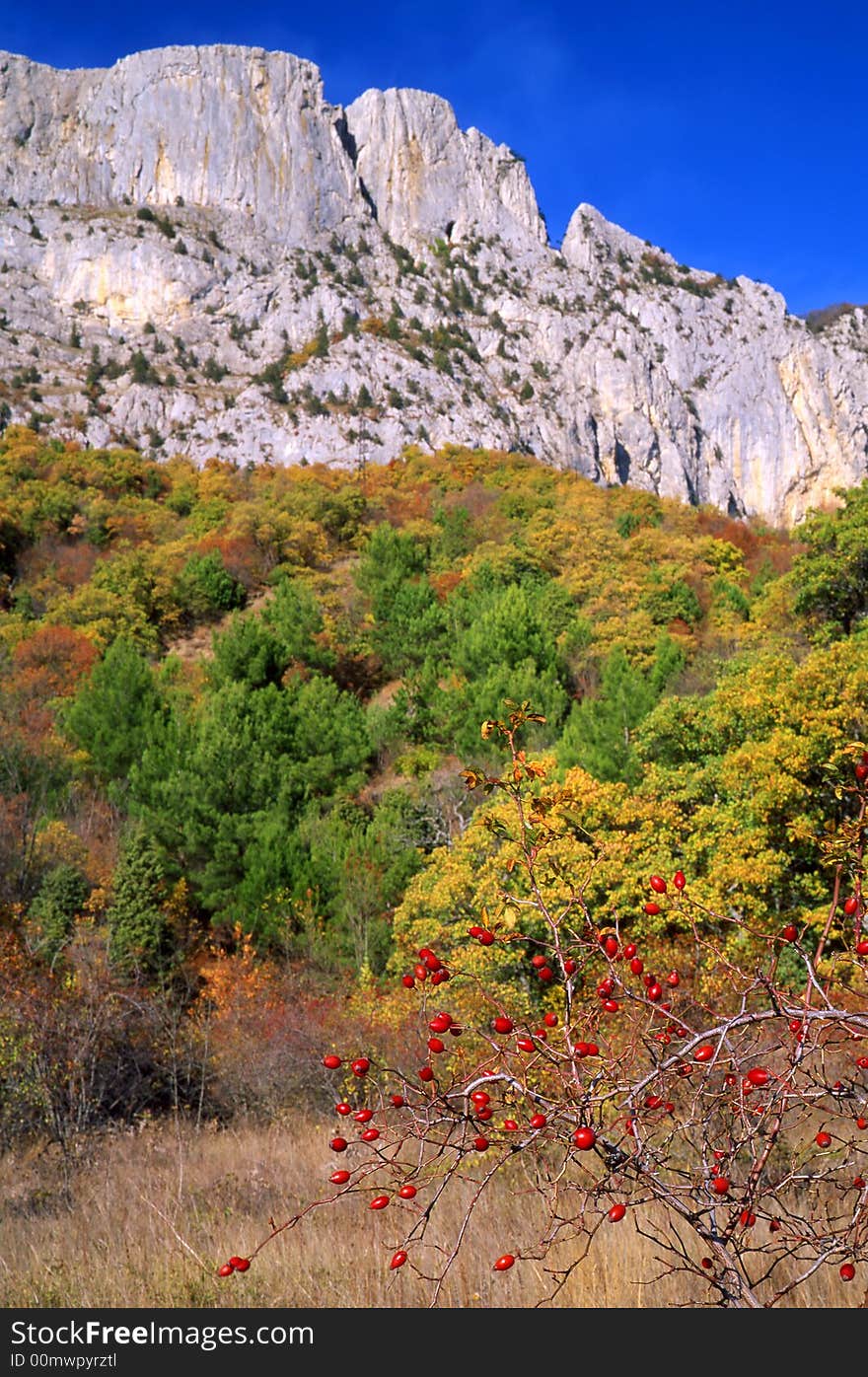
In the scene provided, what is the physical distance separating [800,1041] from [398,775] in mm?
27369

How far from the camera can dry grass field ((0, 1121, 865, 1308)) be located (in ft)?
13.5

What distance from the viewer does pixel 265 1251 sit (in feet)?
17.1

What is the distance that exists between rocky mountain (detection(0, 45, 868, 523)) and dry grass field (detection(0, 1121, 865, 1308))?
2864 inches

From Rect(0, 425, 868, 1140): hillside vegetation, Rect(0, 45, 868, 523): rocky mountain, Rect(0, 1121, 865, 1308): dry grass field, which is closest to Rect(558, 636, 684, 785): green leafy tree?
Rect(0, 425, 868, 1140): hillside vegetation

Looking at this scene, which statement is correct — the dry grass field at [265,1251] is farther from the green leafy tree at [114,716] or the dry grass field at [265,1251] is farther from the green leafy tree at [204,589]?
the green leafy tree at [204,589]

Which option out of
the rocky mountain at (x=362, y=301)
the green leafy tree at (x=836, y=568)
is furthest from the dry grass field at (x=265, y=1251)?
the rocky mountain at (x=362, y=301)

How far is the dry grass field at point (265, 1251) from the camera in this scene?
4.13 m

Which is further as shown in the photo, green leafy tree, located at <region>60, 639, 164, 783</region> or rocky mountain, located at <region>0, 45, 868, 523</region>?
rocky mountain, located at <region>0, 45, 868, 523</region>

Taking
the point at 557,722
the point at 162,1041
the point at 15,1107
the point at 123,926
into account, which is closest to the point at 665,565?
the point at 557,722

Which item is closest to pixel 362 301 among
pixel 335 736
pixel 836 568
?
pixel 335 736

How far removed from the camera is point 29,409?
233ft

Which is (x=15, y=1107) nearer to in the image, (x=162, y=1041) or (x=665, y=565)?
(x=162, y=1041)

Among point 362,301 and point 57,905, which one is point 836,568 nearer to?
point 57,905

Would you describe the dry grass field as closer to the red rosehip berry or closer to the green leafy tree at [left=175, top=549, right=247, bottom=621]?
the red rosehip berry
